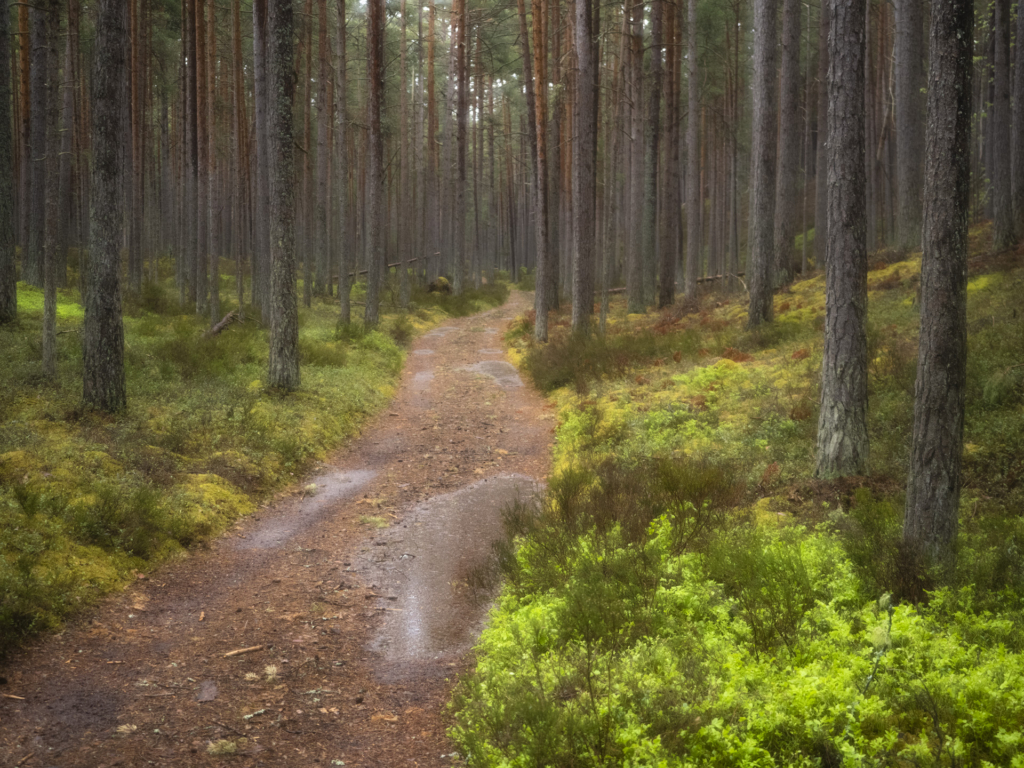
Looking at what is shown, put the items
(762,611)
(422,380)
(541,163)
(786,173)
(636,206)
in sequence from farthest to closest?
(636,206), (541,163), (786,173), (422,380), (762,611)

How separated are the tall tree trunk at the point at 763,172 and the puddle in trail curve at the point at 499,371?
5.16 m

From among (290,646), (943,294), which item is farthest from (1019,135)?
(290,646)

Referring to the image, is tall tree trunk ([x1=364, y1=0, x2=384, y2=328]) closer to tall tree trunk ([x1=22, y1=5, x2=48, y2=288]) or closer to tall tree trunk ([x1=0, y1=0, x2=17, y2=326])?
tall tree trunk ([x1=22, y1=5, x2=48, y2=288])

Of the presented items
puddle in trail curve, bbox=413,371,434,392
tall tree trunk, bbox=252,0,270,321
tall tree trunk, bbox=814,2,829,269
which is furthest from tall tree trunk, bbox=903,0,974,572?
tall tree trunk, bbox=814,2,829,269

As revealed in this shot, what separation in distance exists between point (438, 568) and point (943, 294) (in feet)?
15.1

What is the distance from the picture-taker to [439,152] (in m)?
36.9

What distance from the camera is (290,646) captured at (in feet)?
16.8

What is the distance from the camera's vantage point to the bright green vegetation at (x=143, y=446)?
5.56 metres

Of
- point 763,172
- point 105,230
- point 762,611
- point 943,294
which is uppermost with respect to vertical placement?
point 763,172

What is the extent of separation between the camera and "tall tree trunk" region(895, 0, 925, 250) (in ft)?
53.8

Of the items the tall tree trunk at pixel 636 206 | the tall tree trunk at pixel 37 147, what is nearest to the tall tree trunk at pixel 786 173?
the tall tree trunk at pixel 636 206

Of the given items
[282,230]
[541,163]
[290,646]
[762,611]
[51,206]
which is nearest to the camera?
[762,611]

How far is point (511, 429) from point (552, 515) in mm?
5624

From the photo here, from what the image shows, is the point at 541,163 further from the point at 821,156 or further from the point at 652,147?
the point at 821,156
